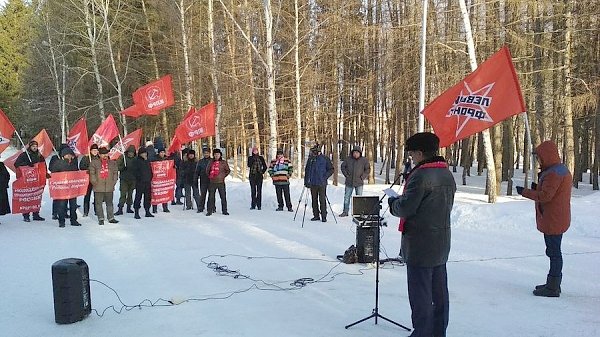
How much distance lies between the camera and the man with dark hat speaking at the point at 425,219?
4.30 meters

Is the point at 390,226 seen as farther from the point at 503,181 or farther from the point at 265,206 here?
the point at 503,181

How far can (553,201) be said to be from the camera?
245 inches

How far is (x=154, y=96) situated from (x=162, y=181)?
299 cm

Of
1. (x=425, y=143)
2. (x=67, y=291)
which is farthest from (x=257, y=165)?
(x=425, y=143)

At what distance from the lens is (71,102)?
32438mm

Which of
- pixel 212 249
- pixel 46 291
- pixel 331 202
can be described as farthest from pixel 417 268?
pixel 331 202

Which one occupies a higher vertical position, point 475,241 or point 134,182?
point 134,182

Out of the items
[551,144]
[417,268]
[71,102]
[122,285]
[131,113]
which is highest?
[71,102]

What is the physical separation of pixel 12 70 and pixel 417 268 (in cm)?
5215

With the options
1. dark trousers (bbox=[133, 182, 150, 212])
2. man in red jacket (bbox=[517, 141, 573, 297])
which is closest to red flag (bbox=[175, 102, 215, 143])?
dark trousers (bbox=[133, 182, 150, 212])

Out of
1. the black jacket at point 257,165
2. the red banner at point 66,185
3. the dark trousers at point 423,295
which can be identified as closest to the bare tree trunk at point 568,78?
the black jacket at point 257,165

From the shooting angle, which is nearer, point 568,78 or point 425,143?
point 425,143

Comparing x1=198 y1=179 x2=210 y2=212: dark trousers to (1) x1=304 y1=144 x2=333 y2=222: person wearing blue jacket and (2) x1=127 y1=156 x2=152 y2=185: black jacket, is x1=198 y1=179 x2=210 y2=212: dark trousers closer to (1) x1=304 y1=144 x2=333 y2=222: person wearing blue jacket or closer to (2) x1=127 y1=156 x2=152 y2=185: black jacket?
(2) x1=127 y1=156 x2=152 y2=185: black jacket

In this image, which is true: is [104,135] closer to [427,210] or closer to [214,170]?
[214,170]
